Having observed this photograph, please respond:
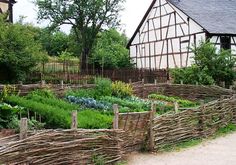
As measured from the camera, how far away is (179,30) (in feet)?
105

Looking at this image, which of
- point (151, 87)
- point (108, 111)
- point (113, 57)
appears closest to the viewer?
point (108, 111)

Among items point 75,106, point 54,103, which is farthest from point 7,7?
point 75,106

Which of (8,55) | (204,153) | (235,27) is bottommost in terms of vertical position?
(204,153)

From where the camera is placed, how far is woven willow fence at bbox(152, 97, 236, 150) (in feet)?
39.5

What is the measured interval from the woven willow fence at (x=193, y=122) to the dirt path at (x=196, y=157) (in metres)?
0.58

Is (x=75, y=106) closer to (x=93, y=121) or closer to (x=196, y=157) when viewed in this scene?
(x=93, y=121)

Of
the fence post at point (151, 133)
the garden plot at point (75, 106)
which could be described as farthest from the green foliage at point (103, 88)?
the fence post at point (151, 133)

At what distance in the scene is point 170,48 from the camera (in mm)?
33000

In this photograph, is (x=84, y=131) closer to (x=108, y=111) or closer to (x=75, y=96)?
(x=108, y=111)

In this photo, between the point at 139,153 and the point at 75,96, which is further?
the point at 75,96

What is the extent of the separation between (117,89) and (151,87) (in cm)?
351

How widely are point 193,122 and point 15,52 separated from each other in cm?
1181

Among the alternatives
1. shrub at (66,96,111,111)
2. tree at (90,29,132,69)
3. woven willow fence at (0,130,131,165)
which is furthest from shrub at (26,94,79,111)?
tree at (90,29,132,69)

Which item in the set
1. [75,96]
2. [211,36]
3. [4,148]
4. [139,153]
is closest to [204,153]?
[139,153]
